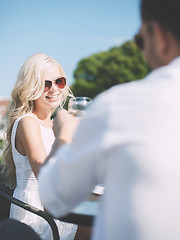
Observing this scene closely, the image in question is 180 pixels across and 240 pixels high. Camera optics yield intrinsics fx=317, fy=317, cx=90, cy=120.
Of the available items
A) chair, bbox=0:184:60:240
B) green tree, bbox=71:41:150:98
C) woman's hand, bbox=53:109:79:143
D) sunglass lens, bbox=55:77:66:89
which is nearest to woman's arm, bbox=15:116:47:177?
chair, bbox=0:184:60:240

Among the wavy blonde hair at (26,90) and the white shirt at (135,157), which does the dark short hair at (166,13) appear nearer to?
the white shirt at (135,157)

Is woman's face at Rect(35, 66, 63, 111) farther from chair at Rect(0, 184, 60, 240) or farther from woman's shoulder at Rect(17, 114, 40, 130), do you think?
chair at Rect(0, 184, 60, 240)

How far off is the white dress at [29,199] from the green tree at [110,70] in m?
38.9

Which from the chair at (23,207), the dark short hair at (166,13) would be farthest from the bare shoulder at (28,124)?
the dark short hair at (166,13)

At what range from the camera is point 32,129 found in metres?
2.22

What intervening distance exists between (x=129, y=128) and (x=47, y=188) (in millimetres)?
358

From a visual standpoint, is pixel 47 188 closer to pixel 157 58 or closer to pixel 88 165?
pixel 88 165

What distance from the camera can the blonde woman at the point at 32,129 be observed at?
223cm

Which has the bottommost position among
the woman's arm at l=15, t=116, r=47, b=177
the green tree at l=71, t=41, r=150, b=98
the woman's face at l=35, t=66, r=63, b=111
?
the green tree at l=71, t=41, r=150, b=98

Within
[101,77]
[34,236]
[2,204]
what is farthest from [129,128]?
[101,77]

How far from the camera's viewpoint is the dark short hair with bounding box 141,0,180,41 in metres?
1.00

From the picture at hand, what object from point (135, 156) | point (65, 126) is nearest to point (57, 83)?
point (65, 126)

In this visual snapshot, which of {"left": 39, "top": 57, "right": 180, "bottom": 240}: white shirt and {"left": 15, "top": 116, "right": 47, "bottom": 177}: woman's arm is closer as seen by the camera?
{"left": 39, "top": 57, "right": 180, "bottom": 240}: white shirt

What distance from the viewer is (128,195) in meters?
0.93
